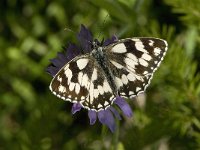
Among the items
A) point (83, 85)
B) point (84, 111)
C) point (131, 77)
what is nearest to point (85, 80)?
point (83, 85)

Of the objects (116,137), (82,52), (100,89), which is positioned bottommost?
(116,137)

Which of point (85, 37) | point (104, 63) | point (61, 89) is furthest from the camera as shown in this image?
point (85, 37)

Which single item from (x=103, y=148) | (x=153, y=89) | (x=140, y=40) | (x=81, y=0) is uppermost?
(x=81, y=0)

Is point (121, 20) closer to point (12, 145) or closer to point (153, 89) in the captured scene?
point (153, 89)

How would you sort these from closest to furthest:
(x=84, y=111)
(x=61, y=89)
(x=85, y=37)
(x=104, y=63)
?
1. (x=61, y=89)
2. (x=104, y=63)
3. (x=85, y=37)
4. (x=84, y=111)

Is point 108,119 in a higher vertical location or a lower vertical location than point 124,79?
lower

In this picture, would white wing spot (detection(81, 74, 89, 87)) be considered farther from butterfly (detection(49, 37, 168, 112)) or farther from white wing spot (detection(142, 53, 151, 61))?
white wing spot (detection(142, 53, 151, 61))

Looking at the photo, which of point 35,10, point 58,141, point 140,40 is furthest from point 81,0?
point 140,40

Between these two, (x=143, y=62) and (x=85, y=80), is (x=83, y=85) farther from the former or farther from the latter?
(x=143, y=62)
